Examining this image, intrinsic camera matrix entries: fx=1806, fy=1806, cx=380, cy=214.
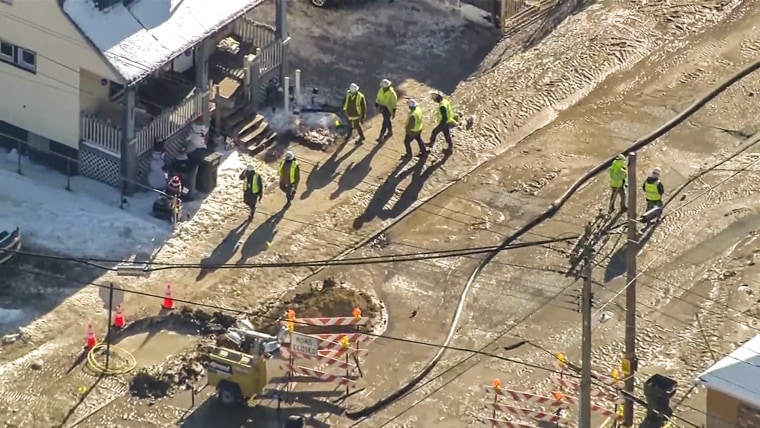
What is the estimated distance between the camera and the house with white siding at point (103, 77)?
1470 inches

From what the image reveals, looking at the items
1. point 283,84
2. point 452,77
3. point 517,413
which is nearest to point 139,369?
point 517,413

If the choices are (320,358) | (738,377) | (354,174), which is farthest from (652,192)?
(738,377)

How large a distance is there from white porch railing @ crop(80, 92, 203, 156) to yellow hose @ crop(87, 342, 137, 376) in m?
5.80

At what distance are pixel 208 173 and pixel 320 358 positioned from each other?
709cm

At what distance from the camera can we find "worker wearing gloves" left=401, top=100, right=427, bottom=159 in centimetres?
Result: 4019

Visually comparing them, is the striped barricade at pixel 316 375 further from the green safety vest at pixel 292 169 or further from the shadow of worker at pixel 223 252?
the green safety vest at pixel 292 169

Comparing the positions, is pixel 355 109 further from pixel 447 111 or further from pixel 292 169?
pixel 292 169

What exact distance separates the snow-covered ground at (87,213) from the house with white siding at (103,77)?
500mm

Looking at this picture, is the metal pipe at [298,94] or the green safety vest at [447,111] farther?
the metal pipe at [298,94]

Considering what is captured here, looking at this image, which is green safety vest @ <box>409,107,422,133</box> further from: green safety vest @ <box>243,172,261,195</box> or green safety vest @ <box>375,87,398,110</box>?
green safety vest @ <box>243,172,261,195</box>

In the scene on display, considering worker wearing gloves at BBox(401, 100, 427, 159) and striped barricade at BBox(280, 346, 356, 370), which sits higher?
worker wearing gloves at BBox(401, 100, 427, 159)

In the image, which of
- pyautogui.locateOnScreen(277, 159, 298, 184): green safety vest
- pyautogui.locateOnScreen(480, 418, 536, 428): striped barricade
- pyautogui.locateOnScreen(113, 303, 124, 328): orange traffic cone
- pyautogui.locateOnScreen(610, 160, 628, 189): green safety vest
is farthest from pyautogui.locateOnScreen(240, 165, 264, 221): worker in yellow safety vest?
pyautogui.locateOnScreen(480, 418, 536, 428): striped barricade

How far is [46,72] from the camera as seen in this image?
126 feet

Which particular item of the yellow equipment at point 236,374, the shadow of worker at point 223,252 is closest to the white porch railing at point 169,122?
the shadow of worker at point 223,252
